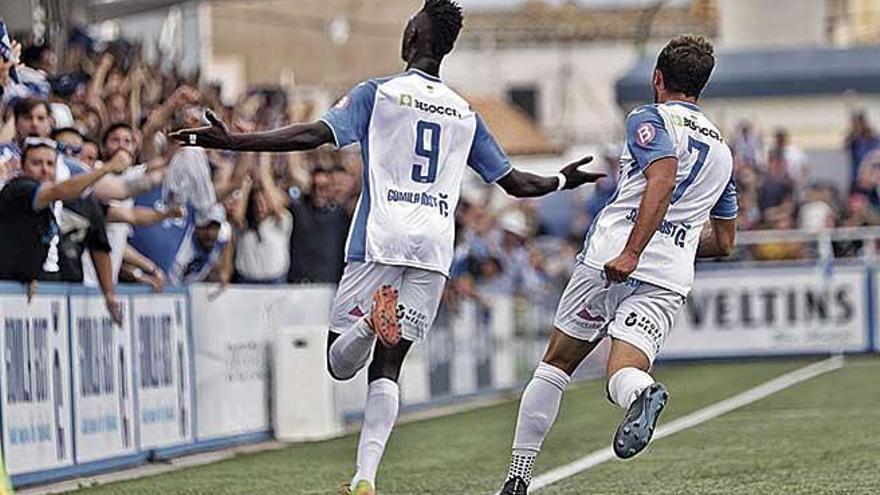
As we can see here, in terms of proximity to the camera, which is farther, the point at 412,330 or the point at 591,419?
the point at 591,419

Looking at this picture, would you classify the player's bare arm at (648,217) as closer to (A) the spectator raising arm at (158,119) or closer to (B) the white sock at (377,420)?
(B) the white sock at (377,420)

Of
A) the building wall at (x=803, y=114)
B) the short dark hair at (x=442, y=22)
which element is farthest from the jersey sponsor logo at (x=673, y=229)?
the building wall at (x=803, y=114)

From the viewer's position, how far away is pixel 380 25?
57.5 m

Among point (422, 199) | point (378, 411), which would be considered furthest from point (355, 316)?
point (422, 199)

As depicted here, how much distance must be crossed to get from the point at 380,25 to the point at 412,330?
4827 centimetres

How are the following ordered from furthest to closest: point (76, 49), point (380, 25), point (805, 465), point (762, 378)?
point (380, 25), point (762, 378), point (76, 49), point (805, 465)

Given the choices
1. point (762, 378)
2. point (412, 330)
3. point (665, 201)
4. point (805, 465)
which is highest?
point (665, 201)

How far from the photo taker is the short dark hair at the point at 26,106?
12.6 meters

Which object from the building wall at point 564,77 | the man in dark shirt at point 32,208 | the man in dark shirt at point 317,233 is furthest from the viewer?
the building wall at point 564,77

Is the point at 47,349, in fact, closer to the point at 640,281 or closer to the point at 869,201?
the point at 640,281

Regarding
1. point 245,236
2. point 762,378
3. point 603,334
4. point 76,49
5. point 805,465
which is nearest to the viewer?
point 603,334

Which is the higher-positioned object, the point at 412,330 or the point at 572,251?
the point at 412,330

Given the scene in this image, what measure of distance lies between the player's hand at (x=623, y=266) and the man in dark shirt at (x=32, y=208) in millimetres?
3988

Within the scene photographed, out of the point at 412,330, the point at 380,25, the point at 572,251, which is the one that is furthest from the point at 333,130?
the point at 380,25
